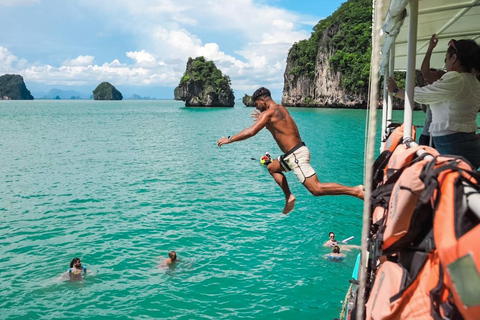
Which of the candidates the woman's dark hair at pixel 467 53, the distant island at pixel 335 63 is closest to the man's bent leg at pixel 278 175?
the woman's dark hair at pixel 467 53

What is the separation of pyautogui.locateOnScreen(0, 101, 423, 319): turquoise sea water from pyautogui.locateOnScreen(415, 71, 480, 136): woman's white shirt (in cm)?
833

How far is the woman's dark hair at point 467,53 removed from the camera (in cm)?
371

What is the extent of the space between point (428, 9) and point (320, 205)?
16.3m

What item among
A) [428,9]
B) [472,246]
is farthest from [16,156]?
[472,246]

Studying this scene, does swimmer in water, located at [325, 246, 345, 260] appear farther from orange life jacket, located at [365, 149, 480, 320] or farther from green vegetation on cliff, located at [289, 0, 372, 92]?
green vegetation on cliff, located at [289, 0, 372, 92]

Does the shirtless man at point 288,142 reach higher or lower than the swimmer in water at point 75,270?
higher

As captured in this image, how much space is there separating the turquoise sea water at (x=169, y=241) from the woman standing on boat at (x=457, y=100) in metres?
8.19

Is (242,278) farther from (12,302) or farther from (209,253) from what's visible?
(12,302)

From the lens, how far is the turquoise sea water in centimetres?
1193

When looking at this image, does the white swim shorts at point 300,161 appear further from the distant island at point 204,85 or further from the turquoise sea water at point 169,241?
the distant island at point 204,85

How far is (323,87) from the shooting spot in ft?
358

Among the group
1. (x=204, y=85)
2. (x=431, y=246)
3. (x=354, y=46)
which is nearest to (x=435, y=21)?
(x=431, y=246)

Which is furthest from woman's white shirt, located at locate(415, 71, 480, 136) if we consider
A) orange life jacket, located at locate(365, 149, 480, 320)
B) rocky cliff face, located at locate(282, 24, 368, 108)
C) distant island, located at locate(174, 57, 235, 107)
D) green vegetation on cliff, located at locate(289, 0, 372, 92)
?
distant island, located at locate(174, 57, 235, 107)

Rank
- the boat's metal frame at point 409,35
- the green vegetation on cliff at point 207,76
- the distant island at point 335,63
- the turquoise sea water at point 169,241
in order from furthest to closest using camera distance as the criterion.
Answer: the green vegetation on cliff at point 207,76, the distant island at point 335,63, the turquoise sea water at point 169,241, the boat's metal frame at point 409,35
